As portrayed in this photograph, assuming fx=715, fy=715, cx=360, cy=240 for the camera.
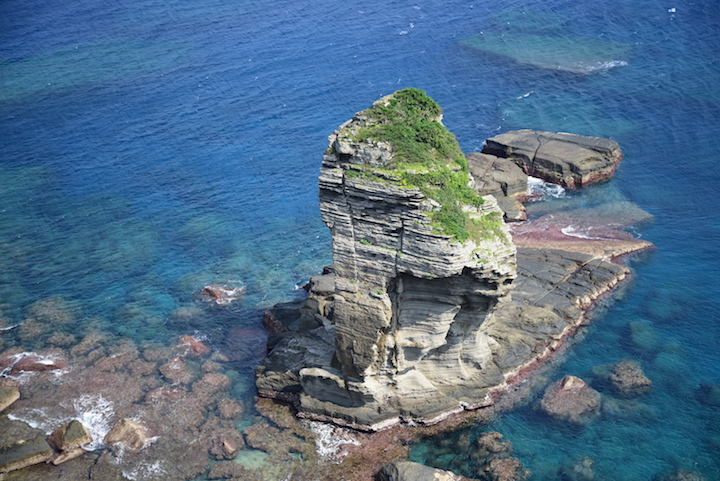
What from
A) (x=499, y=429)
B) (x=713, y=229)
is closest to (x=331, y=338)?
(x=499, y=429)

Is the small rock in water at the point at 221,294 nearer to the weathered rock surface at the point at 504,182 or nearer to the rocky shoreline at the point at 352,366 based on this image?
the rocky shoreline at the point at 352,366

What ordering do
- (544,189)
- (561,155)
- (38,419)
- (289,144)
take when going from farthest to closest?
1. (289,144)
2. (561,155)
3. (544,189)
4. (38,419)

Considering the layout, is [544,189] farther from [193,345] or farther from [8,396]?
[8,396]

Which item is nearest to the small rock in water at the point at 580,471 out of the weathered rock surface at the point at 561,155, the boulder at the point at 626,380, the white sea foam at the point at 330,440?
the boulder at the point at 626,380

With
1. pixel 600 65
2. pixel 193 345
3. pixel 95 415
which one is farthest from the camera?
pixel 600 65

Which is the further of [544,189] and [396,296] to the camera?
[544,189]

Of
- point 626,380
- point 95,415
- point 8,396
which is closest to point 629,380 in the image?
point 626,380

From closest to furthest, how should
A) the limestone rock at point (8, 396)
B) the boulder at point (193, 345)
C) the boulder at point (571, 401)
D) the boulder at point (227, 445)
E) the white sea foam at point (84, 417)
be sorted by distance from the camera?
1. the boulder at point (227, 445)
2. the boulder at point (571, 401)
3. the white sea foam at point (84, 417)
4. the limestone rock at point (8, 396)
5. the boulder at point (193, 345)

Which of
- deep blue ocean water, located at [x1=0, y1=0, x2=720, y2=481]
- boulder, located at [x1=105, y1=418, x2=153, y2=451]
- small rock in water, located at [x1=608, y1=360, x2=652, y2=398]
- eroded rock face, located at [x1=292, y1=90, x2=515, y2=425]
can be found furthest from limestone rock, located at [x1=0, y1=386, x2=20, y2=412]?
small rock in water, located at [x1=608, y1=360, x2=652, y2=398]
